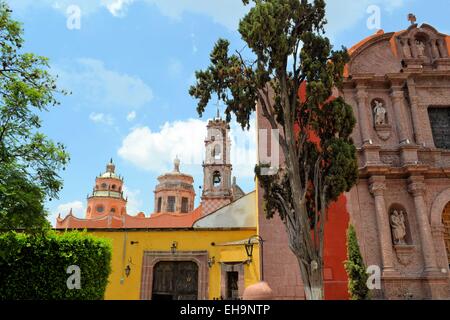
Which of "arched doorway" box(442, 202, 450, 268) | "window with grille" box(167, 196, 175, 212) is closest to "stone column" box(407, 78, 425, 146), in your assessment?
"arched doorway" box(442, 202, 450, 268)

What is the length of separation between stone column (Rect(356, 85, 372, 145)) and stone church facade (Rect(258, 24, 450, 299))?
0.12ft

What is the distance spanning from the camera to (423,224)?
12.6 m

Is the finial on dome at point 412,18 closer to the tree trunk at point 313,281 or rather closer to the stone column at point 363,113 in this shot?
the stone column at point 363,113

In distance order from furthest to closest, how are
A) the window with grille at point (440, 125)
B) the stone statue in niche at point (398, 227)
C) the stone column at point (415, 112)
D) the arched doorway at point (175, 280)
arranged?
the window with grille at point (440, 125) < the arched doorway at point (175, 280) < the stone column at point (415, 112) < the stone statue in niche at point (398, 227)

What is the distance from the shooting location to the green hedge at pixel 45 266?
11.0 metres

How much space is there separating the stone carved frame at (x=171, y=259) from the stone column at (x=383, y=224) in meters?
6.50

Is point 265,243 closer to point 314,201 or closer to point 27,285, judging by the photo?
point 314,201

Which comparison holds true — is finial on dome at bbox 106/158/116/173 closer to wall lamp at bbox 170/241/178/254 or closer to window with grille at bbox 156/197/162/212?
window with grille at bbox 156/197/162/212

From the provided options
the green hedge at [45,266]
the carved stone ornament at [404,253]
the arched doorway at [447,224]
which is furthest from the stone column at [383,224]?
the green hedge at [45,266]

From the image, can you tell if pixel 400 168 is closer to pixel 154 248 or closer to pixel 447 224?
pixel 447 224

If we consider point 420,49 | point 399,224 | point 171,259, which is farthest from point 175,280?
point 420,49

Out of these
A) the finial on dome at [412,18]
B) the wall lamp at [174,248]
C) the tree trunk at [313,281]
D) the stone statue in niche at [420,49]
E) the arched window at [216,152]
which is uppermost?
the arched window at [216,152]

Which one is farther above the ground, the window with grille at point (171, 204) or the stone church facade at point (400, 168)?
the window with grille at point (171, 204)

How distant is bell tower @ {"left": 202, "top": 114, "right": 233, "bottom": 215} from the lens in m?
36.0
